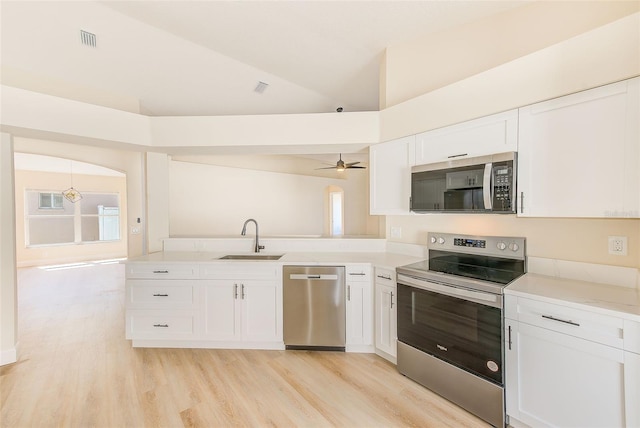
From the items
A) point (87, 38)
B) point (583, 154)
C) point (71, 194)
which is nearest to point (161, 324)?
→ point (87, 38)

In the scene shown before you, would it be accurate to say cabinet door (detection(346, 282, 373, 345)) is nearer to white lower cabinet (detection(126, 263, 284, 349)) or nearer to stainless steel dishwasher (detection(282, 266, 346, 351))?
stainless steel dishwasher (detection(282, 266, 346, 351))

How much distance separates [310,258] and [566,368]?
199 centimetres

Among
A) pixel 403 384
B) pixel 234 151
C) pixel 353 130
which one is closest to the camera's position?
pixel 403 384

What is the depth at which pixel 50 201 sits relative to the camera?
7.29 m

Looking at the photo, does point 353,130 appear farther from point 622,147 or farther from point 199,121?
point 622,147

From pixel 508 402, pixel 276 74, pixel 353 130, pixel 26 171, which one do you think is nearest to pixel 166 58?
pixel 276 74

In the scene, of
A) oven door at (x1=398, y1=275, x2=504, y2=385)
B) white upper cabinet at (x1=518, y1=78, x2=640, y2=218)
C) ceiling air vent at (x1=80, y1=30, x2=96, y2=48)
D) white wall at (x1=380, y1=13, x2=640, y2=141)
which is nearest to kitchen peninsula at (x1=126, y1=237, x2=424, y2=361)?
oven door at (x1=398, y1=275, x2=504, y2=385)

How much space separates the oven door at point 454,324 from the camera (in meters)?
1.64

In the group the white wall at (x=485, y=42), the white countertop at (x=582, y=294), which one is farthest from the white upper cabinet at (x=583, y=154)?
the white wall at (x=485, y=42)

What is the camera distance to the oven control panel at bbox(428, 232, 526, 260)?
6.61ft

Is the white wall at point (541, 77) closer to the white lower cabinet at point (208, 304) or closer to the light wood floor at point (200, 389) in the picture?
the white lower cabinet at point (208, 304)

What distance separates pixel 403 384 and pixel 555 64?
251cm

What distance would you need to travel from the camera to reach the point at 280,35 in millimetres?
2557

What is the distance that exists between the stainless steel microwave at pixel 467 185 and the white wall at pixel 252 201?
392 centimetres
